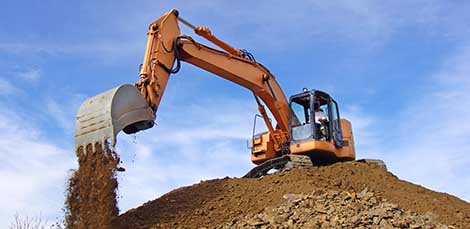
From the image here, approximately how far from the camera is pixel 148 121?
1086 centimetres

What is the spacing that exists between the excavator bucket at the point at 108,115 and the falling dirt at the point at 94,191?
184mm

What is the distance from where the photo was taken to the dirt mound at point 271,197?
11453mm

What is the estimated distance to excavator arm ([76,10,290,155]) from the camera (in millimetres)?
10227

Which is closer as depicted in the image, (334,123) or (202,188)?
(202,188)

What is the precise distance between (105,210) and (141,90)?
2.23 metres

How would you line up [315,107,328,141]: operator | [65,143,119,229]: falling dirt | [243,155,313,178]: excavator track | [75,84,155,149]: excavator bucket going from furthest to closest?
1. [315,107,328,141]: operator
2. [243,155,313,178]: excavator track
3. [65,143,119,229]: falling dirt
4. [75,84,155,149]: excavator bucket

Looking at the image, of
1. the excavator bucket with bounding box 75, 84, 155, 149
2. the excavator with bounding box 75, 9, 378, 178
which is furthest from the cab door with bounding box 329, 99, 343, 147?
the excavator bucket with bounding box 75, 84, 155, 149

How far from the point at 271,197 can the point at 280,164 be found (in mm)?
2339

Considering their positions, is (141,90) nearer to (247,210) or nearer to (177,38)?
(177,38)

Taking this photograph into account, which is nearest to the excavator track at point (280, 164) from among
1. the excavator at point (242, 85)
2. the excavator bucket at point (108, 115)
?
the excavator at point (242, 85)

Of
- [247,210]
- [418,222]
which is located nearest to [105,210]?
[247,210]

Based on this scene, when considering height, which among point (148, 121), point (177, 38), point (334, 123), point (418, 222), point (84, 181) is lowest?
point (418, 222)

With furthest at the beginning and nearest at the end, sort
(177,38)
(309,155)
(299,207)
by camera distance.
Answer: (309,155), (177,38), (299,207)

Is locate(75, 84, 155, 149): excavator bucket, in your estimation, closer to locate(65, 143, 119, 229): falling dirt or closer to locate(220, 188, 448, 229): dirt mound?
locate(65, 143, 119, 229): falling dirt
